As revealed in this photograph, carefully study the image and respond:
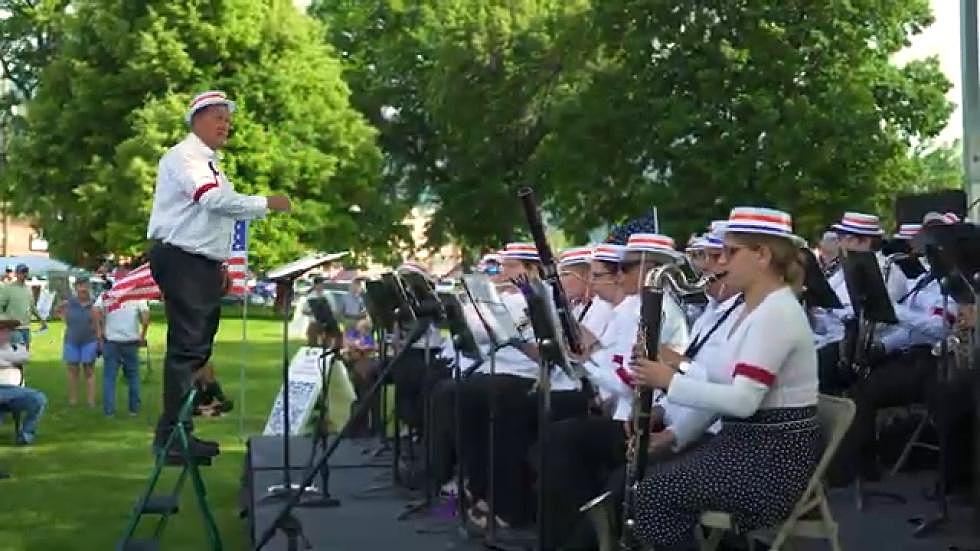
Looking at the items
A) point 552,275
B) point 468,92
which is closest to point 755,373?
point 552,275

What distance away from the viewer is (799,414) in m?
4.71

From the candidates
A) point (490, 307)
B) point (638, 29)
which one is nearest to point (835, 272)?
point (490, 307)

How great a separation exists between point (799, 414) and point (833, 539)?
1.47 feet

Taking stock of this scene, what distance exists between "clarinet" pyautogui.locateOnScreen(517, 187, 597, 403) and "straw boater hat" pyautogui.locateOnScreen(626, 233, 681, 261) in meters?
0.74

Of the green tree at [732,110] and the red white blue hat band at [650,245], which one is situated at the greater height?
the green tree at [732,110]

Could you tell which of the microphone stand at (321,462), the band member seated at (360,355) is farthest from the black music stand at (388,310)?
the band member seated at (360,355)

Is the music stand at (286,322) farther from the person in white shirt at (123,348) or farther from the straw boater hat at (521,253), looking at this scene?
the person in white shirt at (123,348)

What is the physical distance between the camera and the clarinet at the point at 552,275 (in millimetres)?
5562

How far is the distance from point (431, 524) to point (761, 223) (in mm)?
3537

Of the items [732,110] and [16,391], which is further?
[732,110]

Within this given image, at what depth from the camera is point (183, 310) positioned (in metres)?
6.45

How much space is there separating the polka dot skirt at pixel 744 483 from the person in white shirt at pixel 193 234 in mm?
2562

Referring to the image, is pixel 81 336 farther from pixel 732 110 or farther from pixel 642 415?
pixel 732 110

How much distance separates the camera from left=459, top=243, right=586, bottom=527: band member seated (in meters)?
7.12
